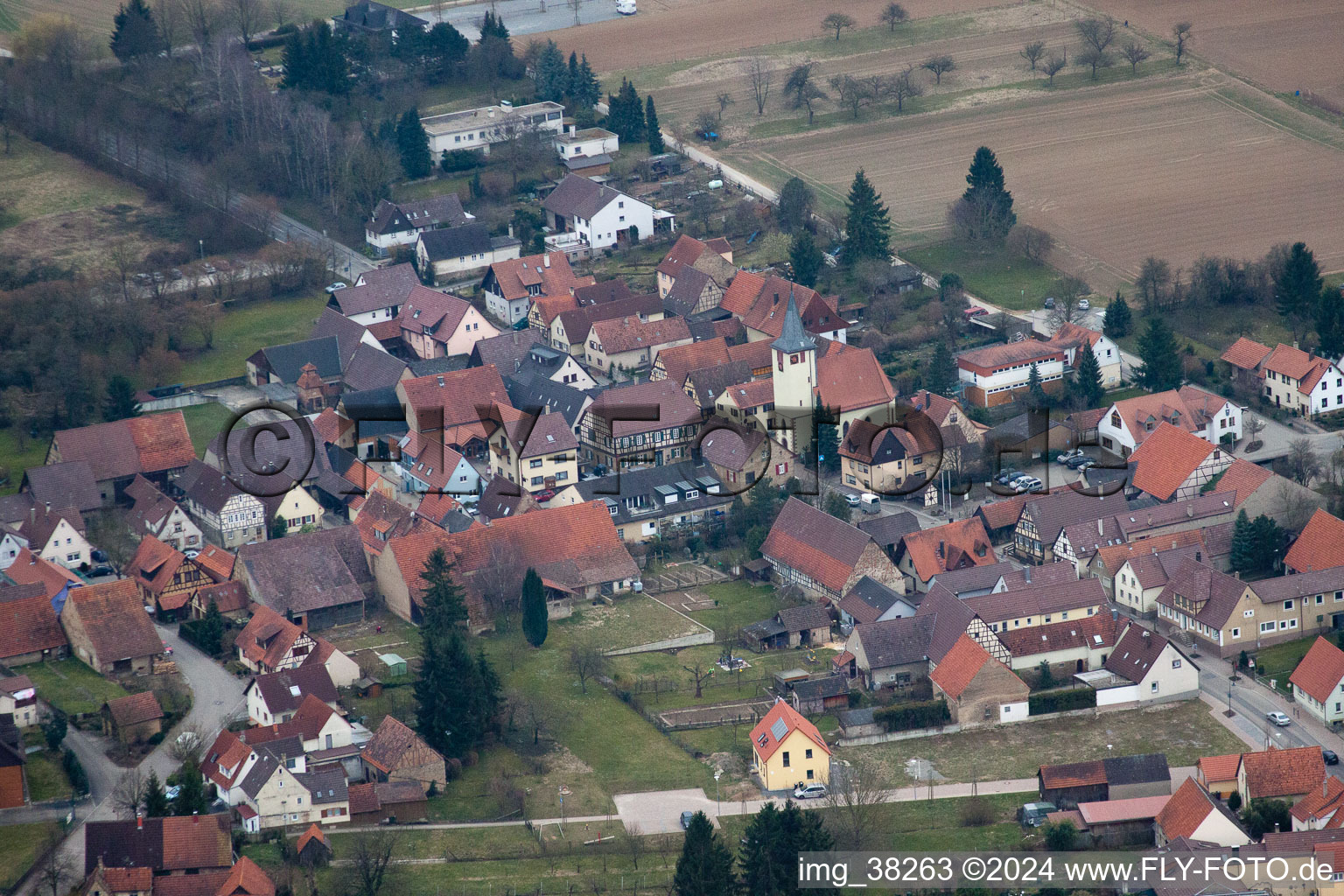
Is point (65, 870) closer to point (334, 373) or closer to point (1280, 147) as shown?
point (334, 373)

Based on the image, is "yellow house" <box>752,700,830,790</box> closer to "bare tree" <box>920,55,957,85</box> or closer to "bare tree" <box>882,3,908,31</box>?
"bare tree" <box>920,55,957,85</box>

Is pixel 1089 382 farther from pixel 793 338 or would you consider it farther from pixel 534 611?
pixel 534 611

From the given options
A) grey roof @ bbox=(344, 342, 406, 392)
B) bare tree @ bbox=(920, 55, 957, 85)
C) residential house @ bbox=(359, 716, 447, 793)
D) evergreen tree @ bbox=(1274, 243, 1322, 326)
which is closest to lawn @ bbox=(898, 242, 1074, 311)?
evergreen tree @ bbox=(1274, 243, 1322, 326)

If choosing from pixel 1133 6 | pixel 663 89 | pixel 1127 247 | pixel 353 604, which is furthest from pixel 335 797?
pixel 1133 6

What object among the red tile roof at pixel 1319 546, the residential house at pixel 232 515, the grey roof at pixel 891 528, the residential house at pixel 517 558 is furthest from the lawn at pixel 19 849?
the red tile roof at pixel 1319 546

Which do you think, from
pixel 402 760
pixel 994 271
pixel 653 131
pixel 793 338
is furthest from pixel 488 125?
pixel 402 760

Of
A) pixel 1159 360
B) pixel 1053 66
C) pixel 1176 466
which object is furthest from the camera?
pixel 1053 66

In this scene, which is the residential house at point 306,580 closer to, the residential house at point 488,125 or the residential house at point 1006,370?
the residential house at point 1006,370
